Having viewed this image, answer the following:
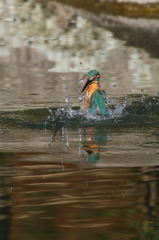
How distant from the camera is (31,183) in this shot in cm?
479

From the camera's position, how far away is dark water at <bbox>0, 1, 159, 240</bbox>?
398cm

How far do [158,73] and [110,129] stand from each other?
4.78 m

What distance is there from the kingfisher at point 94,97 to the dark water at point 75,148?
0.12 meters

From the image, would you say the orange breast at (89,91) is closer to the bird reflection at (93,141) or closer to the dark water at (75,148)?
the dark water at (75,148)

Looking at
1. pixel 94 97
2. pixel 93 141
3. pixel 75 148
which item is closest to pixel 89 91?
pixel 94 97

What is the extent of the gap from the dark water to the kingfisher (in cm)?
Answer: 12

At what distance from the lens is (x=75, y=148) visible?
610cm

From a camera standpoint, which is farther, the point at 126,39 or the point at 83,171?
the point at 126,39

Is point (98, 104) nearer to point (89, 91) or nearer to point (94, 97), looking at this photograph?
point (94, 97)

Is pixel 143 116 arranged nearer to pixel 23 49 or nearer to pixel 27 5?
pixel 23 49

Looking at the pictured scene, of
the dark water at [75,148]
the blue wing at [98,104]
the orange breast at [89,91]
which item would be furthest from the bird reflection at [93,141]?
the orange breast at [89,91]

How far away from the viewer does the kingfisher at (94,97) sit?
7.59 metres

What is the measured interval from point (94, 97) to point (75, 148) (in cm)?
163

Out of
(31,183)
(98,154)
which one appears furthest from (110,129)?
(31,183)
